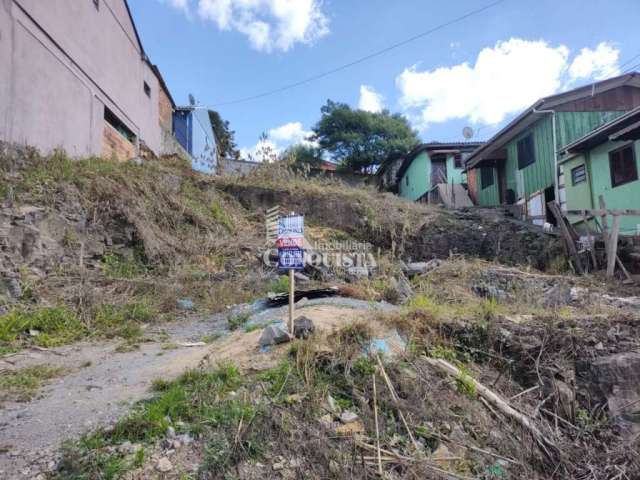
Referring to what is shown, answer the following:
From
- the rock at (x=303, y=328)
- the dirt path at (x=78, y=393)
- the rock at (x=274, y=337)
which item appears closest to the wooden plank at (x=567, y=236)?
the rock at (x=303, y=328)

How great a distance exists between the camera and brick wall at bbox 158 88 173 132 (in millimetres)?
14547

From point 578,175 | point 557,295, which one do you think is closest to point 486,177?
point 578,175

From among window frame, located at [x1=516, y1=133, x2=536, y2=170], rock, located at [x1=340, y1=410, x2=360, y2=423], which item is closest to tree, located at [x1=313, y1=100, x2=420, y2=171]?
window frame, located at [x1=516, y1=133, x2=536, y2=170]

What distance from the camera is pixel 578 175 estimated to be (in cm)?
1040

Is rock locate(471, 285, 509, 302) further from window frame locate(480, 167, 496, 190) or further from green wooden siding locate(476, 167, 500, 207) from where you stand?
window frame locate(480, 167, 496, 190)

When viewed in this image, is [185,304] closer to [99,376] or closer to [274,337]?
[99,376]

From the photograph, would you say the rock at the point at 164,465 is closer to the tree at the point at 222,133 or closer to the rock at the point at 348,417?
the rock at the point at 348,417

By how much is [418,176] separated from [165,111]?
1192cm

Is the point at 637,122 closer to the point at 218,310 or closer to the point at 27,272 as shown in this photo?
the point at 218,310

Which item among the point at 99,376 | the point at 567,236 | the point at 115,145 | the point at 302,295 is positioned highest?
the point at 115,145

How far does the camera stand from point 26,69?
6.65m

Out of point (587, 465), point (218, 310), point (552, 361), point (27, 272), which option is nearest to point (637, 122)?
point (552, 361)

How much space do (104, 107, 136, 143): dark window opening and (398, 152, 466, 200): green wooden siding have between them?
12.4 metres

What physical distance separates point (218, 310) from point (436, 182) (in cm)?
1422
